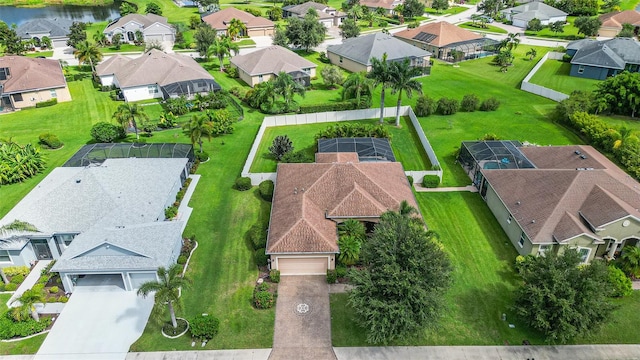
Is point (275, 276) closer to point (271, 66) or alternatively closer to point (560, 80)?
point (271, 66)

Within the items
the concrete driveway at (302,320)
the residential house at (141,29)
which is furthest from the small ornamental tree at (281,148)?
the residential house at (141,29)

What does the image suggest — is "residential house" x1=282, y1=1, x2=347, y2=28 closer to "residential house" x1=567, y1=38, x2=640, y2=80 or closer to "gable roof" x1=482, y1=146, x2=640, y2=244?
"residential house" x1=567, y1=38, x2=640, y2=80

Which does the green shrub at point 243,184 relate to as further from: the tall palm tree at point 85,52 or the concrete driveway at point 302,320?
the tall palm tree at point 85,52

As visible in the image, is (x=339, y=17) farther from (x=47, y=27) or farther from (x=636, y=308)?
(x=636, y=308)

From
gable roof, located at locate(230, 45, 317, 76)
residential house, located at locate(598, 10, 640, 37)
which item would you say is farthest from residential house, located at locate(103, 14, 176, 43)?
residential house, located at locate(598, 10, 640, 37)

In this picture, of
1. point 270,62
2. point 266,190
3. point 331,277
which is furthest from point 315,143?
point 270,62

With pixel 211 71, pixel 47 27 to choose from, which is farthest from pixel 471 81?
pixel 47 27
